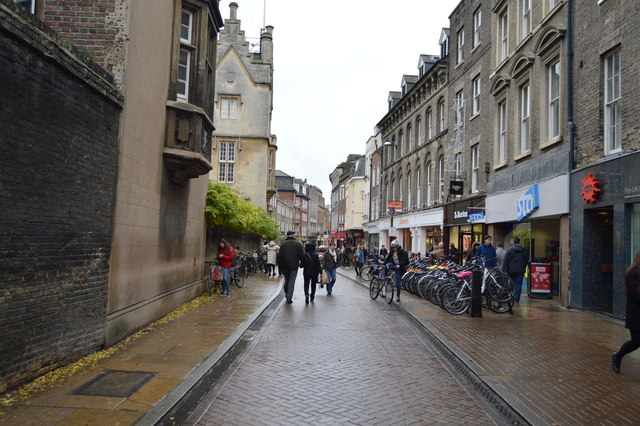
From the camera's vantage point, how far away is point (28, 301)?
5.65 meters

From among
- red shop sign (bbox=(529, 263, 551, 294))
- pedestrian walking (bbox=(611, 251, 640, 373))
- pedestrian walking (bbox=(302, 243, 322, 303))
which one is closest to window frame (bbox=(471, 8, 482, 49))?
red shop sign (bbox=(529, 263, 551, 294))

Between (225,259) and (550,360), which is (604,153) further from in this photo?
(225,259)

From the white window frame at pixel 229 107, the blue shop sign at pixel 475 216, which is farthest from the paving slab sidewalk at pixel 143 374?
the white window frame at pixel 229 107

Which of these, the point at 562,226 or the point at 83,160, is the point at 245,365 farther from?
the point at 562,226

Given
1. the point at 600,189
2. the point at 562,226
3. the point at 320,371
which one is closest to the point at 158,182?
the point at 320,371

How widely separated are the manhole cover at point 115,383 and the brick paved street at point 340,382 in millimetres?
942

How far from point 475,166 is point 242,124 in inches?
773

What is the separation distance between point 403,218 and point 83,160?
1167 inches

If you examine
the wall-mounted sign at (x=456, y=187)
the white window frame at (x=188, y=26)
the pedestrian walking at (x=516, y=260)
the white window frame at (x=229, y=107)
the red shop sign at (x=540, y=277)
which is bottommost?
the red shop sign at (x=540, y=277)

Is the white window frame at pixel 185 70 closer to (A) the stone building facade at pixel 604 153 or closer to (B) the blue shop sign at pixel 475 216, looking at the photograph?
(A) the stone building facade at pixel 604 153

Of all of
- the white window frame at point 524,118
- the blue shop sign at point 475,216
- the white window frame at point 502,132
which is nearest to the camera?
the white window frame at point 524,118

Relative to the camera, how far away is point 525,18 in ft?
58.0

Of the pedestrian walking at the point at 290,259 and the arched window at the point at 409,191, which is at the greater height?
the arched window at the point at 409,191

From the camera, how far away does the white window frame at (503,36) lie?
19.8 m
